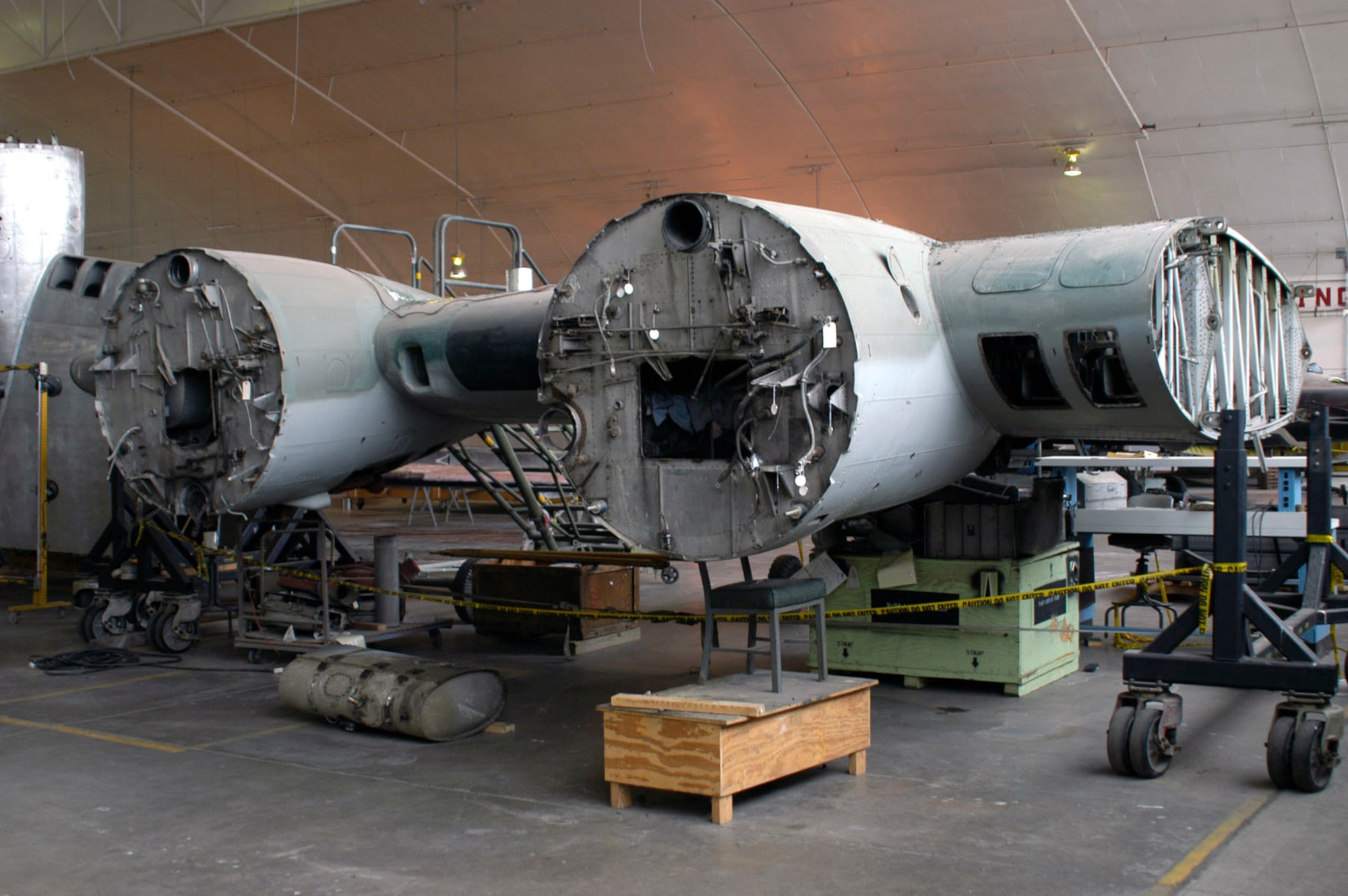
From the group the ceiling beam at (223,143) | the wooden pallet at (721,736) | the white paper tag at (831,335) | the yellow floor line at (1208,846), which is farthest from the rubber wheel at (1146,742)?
the ceiling beam at (223,143)

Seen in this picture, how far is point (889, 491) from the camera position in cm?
729

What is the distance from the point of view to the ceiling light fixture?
20688 mm

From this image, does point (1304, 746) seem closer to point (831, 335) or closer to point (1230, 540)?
point (1230, 540)

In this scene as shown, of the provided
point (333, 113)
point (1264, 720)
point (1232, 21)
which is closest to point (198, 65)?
point (333, 113)

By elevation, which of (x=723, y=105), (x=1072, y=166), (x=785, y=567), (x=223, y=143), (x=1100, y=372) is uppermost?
(x=223, y=143)

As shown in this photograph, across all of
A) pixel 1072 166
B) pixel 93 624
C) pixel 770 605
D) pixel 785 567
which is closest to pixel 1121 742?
pixel 770 605

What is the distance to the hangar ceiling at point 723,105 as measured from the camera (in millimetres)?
18625

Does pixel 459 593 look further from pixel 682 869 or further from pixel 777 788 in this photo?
pixel 682 869

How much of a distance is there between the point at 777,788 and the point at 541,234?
868 inches

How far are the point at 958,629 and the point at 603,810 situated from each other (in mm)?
3615

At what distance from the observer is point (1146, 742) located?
6465mm

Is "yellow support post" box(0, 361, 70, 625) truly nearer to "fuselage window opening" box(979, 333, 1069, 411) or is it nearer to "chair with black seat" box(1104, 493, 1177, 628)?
"fuselage window opening" box(979, 333, 1069, 411)

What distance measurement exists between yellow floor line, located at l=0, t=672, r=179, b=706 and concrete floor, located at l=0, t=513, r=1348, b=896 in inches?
8.0

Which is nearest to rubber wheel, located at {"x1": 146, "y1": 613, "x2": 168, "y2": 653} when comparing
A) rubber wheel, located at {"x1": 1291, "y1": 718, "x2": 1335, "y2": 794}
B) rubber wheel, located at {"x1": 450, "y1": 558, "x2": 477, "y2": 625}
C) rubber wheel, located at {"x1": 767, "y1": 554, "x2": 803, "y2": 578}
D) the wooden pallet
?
rubber wheel, located at {"x1": 450, "y1": 558, "x2": 477, "y2": 625}
